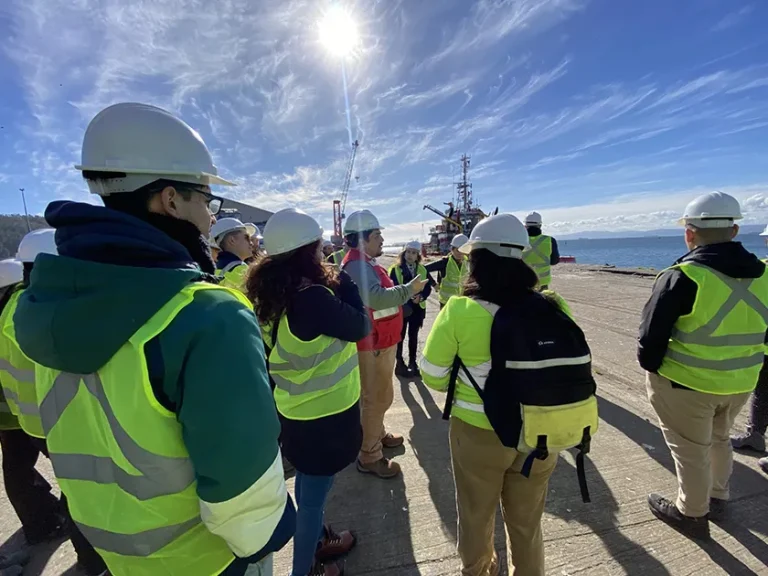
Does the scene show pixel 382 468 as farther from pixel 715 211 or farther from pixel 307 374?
pixel 715 211

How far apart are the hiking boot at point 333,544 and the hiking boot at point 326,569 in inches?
2.0

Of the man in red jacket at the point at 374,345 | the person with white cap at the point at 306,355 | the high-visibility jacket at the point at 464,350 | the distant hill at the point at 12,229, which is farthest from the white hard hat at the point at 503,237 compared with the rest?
the distant hill at the point at 12,229

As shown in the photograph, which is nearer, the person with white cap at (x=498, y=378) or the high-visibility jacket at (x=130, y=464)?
the high-visibility jacket at (x=130, y=464)

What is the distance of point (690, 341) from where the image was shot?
239 cm

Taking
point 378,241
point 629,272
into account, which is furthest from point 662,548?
point 629,272

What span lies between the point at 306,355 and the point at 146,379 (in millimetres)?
1131

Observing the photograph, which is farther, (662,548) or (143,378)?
(662,548)

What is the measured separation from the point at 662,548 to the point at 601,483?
2.03 ft

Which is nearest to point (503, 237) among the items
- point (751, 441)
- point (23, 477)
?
point (751, 441)

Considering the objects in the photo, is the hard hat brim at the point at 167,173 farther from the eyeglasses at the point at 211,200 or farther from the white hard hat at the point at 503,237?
the white hard hat at the point at 503,237

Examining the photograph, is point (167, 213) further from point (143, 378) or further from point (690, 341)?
point (690, 341)

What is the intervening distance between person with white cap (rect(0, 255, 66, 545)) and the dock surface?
0.14m

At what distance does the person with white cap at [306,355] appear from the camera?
2.01 metres

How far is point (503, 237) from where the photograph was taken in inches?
73.9
